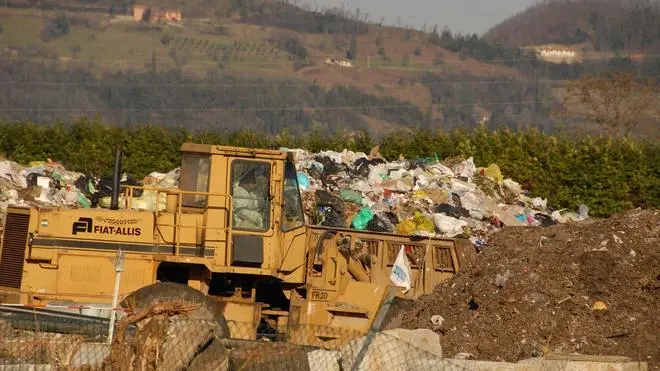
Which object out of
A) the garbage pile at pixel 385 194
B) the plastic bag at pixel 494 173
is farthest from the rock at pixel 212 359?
the plastic bag at pixel 494 173

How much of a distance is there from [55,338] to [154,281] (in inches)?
158

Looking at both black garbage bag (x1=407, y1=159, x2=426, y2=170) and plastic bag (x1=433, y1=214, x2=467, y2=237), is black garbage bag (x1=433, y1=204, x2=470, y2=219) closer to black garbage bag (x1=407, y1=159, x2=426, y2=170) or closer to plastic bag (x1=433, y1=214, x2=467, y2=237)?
plastic bag (x1=433, y1=214, x2=467, y2=237)

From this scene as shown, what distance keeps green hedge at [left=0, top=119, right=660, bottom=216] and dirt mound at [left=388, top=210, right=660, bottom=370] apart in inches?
501

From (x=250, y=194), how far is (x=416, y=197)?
1078 centimetres

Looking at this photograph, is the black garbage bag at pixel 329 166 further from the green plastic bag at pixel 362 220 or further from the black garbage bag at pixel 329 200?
the green plastic bag at pixel 362 220

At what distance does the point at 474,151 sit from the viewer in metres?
31.9

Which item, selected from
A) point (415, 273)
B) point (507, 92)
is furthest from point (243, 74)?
point (415, 273)

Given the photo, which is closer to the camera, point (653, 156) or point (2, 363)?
point (2, 363)

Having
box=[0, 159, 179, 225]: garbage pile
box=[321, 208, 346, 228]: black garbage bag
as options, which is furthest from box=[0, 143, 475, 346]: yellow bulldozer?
box=[0, 159, 179, 225]: garbage pile

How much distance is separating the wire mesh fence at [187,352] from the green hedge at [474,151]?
1965cm

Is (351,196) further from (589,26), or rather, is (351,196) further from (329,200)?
(589,26)

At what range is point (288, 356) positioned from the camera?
10680 mm

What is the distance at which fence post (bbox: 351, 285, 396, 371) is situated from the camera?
27.6 ft

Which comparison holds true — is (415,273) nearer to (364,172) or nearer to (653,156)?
(364,172)
